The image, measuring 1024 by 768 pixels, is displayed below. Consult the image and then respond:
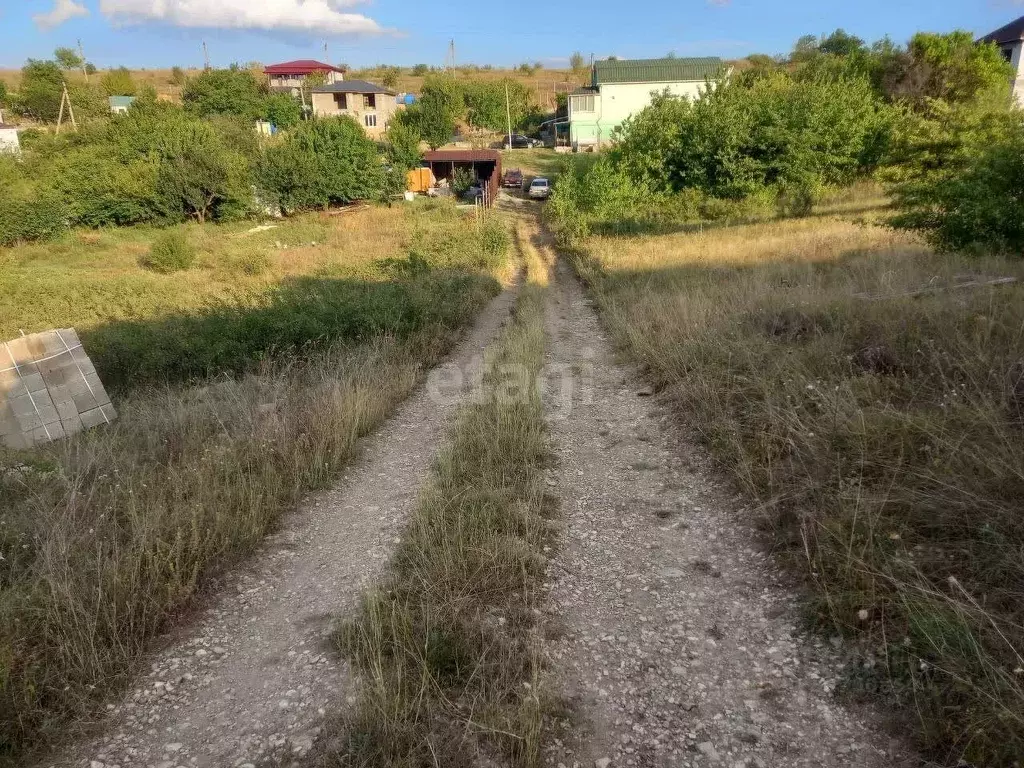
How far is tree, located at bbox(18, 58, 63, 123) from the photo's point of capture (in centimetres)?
5622

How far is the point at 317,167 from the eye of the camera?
30891 millimetres

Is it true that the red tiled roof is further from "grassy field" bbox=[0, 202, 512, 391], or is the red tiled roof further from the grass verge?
the grass verge

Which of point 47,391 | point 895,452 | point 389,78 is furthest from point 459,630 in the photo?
point 389,78

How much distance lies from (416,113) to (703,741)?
52096mm

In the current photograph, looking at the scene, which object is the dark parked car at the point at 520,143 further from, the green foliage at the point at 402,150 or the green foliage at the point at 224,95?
the green foliage at the point at 402,150

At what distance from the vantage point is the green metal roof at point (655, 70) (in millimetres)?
45500

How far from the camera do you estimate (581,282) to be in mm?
14312

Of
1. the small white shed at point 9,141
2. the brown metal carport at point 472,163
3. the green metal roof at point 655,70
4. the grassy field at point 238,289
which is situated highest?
the green metal roof at point 655,70

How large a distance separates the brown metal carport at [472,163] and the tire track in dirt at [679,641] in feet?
102

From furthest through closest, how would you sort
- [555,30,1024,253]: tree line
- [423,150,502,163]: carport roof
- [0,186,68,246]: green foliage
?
[423,150,502,163]: carport roof → [0,186,68,246]: green foliage → [555,30,1024,253]: tree line

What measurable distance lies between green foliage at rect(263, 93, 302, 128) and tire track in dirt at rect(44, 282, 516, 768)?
54797 millimetres

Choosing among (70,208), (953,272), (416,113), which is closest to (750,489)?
(953,272)

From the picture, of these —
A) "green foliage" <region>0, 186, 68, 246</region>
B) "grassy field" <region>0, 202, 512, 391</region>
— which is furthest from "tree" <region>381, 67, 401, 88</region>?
"grassy field" <region>0, 202, 512, 391</region>

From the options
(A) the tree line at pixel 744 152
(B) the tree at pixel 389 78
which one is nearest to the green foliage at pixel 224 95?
(B) the tree at pixel 389 78
